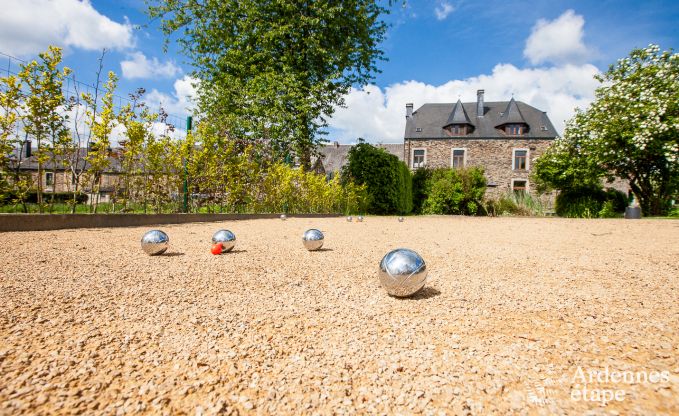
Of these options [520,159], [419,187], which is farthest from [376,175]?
[520,159]

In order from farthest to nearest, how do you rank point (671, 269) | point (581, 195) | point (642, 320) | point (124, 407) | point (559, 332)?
1. point (581, 195)
2. point (671, 269)
3. point (642, 320)
4. point (559, 332)
5. point (124, 407)

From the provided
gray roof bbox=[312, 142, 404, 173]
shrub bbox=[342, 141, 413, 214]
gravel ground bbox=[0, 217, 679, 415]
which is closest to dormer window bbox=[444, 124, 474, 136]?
gray roof bbox=[312, 142, 404, 173]

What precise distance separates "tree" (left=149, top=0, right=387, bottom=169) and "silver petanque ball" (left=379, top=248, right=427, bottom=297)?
10578 mm

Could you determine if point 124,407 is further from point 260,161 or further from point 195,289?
point 260,161

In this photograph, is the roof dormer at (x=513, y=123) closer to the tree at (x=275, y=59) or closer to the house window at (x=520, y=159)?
the house window at (x=520, y=159)

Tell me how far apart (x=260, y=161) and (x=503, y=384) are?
10849 mm

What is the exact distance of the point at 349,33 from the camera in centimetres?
1445

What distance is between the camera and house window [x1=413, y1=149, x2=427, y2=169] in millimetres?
33456

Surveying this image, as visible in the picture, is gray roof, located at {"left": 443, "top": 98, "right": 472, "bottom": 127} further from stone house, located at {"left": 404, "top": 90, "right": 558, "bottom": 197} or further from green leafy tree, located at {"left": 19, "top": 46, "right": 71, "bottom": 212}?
green leafy tree, located at {"left": 19, "top": 46, "right": 71, "bottom": 212}

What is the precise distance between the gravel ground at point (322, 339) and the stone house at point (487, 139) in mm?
30015

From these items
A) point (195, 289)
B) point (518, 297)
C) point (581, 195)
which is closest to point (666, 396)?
point (518, 297)

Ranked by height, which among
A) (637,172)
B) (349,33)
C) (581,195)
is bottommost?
(581,195)

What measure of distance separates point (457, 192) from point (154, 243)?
1677 centimetres

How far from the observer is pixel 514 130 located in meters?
31.6
